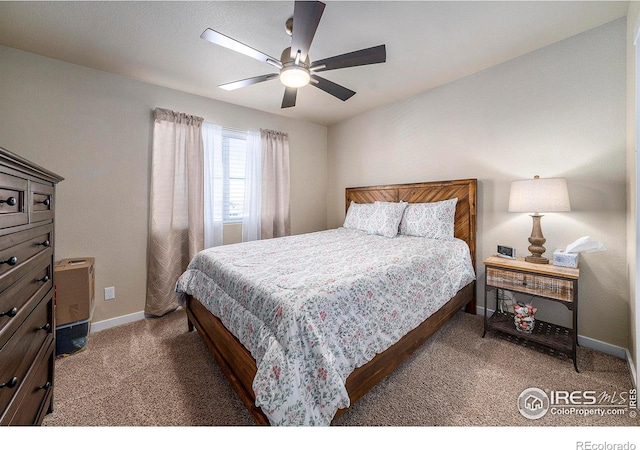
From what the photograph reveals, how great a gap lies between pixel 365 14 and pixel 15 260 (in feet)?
7.78

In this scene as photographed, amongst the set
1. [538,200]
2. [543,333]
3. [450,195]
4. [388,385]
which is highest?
[450,195]

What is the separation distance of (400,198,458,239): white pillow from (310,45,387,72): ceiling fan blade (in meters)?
1.62

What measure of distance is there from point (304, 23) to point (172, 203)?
234 cm

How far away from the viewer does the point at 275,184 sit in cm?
369

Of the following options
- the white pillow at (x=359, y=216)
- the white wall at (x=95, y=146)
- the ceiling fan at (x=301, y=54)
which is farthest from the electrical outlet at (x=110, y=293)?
the white pillow at (x=359, y=216)

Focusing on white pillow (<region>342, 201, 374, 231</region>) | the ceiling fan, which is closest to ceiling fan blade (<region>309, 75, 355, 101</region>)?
the ceiling fan

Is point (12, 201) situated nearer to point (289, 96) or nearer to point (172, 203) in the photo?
point (289, 96)

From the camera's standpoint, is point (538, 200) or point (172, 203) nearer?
point (538, 200)

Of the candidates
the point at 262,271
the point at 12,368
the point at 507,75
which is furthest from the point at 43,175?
Answer: the point at 507,75

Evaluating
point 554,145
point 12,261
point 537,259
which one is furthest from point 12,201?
point 554,145

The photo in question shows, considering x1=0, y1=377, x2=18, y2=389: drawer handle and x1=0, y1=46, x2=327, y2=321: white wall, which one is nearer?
x1=0, y1=377, x2=18, y2=389: drawer handle

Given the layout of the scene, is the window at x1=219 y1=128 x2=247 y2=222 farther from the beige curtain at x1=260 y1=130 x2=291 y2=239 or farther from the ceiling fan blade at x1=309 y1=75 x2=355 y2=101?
the ceiling fan blade at x1=309 y1=75 x2=355 y2=101

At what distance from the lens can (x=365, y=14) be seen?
1.80 meters

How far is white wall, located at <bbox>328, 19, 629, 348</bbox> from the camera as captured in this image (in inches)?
76.4
